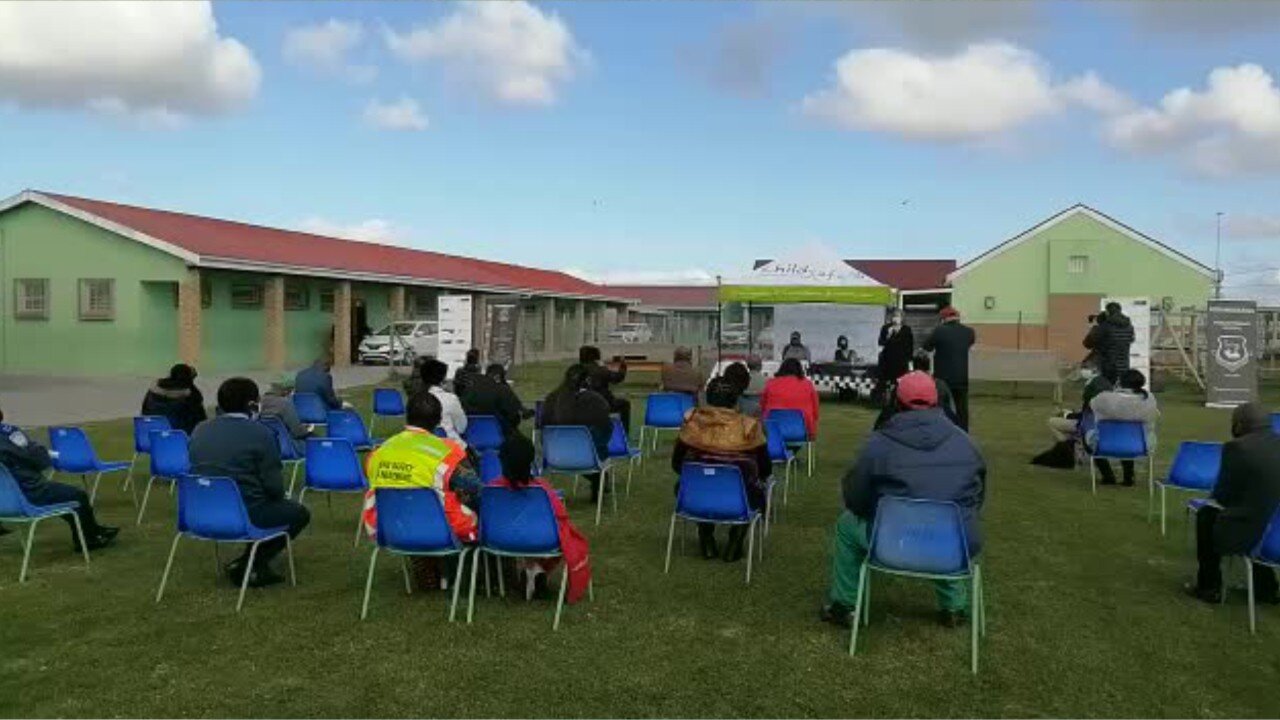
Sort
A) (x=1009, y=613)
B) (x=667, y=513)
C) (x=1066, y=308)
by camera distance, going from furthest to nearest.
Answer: (x=1066, y=308) < (x=667, y=513) < (x=1009, y=613)

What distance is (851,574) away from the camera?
518cm

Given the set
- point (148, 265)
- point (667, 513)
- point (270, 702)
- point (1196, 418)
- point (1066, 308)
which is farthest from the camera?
point (1066, 308)

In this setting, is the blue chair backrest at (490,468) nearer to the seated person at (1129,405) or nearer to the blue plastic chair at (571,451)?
the blue plastic chair at (571,451)

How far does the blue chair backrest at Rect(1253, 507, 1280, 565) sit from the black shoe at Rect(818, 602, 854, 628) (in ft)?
6.86

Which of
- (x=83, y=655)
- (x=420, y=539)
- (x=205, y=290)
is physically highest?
(x=205, y=290)

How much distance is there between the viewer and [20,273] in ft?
79.6

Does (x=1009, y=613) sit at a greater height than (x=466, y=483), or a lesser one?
lesser

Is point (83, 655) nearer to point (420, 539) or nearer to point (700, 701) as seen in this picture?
point (420, 539)

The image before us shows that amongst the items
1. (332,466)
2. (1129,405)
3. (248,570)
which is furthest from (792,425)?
(248,570)

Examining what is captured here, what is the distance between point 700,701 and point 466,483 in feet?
6.30

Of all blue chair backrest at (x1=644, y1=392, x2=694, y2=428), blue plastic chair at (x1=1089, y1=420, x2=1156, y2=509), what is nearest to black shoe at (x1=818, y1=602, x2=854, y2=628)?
blue plastic chair at (x1=1089, y1=420, x2=1156, y2=509)

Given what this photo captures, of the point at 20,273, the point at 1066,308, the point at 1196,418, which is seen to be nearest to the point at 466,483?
the point at 1196,418

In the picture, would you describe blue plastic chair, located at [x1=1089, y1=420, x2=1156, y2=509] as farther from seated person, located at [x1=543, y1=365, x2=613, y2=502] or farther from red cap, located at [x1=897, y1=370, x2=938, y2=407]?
red cap, located at [x1=897, y1=370, x2=938, y2=407]

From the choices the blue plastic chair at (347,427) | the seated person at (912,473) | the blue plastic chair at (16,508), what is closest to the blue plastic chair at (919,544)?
the seated person at (912,473)
